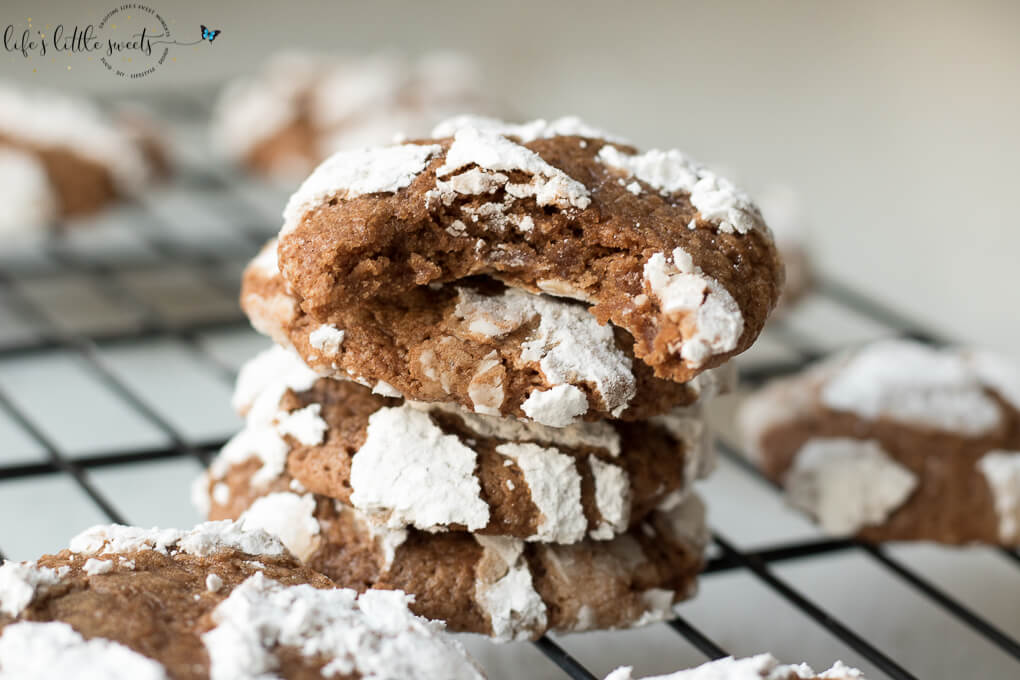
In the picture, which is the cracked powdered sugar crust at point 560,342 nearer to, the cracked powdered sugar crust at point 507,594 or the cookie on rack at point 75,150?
the cracked powdered sugar crust at point 507,594

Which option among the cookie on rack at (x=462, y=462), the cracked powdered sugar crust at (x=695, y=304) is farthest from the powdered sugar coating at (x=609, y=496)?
the cracked powdered sugar crust at (x=695, y=304)

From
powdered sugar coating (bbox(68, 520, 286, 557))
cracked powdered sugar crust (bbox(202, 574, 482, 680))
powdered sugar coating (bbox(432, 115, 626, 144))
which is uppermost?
powdered sugar coating (bbox(432, 115, 626, 144))

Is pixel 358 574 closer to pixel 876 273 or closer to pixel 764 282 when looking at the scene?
pixel 764 282

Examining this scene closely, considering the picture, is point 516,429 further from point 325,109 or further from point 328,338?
point 325,109

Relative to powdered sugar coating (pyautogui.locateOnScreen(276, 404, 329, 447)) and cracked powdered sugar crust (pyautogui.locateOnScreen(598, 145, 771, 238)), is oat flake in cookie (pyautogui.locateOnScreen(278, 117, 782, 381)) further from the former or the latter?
powdered sugar coating (pyautogui.locateOnScreen(276, 404, 329, 447))

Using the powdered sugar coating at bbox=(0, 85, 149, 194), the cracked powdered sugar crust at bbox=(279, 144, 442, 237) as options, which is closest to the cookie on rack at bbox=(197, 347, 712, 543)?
the cracked powdered sugar crust at bbox=(279, 144, 442, 237)

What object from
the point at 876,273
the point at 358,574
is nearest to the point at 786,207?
the point at 876,273

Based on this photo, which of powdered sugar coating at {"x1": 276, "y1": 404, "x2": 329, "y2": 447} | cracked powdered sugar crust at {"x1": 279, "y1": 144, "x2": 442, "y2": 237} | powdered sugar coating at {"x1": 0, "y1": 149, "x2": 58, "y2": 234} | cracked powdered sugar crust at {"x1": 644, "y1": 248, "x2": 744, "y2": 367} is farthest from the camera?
powdered sugar coating at {"x1": 0, "y1": 149, "x2": 58, "y2": 234}

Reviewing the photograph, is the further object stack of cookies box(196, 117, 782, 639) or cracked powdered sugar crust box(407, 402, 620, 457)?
cracked powdered sugar crust box(407, 402, 620, 457)
